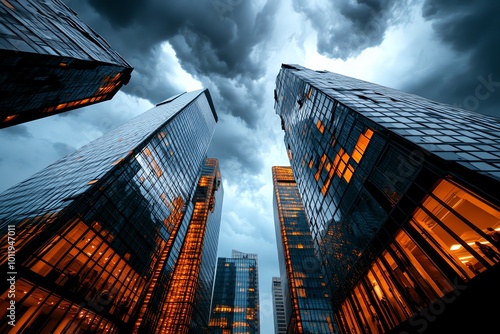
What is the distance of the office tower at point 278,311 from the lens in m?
145

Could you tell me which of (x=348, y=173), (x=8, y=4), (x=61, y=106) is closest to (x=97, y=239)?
(x=61, y=106)

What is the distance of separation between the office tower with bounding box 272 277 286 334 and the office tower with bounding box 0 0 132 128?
544 ft

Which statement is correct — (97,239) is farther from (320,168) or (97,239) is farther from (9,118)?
(320,168)

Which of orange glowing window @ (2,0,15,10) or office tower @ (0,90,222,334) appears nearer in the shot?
office tower @ (0,90,222,334)

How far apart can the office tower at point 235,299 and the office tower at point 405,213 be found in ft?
345

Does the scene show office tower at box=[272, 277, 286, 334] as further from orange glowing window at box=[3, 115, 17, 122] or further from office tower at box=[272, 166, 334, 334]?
orange glowing window at box=[3, 115, 17, 122]

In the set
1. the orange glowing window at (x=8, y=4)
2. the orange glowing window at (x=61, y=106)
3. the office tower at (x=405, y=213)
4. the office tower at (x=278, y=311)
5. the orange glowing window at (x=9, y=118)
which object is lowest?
the office tower at (x=405, y=213)

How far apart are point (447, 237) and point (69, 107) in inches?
1967

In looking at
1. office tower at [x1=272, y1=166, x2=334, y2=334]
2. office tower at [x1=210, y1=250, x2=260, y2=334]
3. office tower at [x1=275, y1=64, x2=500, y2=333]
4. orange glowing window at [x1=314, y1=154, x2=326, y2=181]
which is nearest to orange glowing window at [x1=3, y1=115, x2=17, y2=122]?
office tower at [x1=275, y1=64, x2=500, y2=333]

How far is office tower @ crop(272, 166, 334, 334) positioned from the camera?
200ft

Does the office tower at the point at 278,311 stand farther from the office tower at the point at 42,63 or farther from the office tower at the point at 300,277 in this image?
the office tower at the point at 42,63

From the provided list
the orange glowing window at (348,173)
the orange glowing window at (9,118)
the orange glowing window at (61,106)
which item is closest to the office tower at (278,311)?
the orange glowing window at (348,173)

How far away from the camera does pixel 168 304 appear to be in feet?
210

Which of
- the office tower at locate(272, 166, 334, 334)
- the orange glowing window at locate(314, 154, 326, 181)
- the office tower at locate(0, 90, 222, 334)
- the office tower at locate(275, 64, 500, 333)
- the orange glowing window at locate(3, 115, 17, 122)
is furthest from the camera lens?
the office tower at locate(272, 166, 334, 334)
